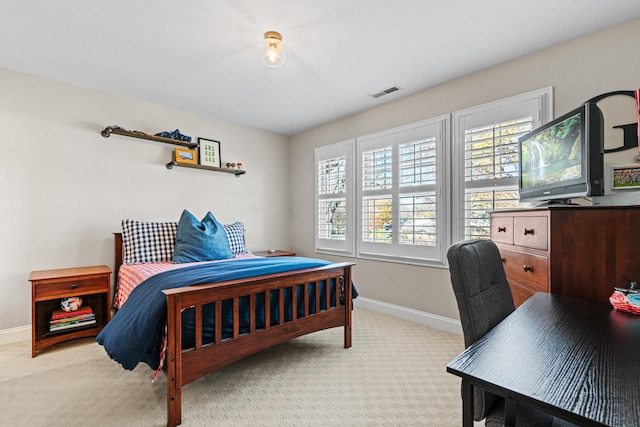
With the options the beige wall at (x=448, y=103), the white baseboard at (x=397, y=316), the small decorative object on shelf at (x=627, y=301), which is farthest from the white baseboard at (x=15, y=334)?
the small decorative object on shelf at (x=627, y=301)

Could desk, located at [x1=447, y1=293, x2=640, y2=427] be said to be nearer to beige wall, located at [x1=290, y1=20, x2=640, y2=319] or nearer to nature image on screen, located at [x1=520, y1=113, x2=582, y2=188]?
nature image on screen, located at [x1=520, y1=113, x2=582, y2=188]

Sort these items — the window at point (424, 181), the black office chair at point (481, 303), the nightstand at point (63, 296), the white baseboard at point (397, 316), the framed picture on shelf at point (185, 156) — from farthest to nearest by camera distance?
the framed picture on shelf at point (185, 156), the white baseboard at point (397, 316), the window at point (424, 181), the nightstand at point (63, 296), the black office chair at point (481, 303)

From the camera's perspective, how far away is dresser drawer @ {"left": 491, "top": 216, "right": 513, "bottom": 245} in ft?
6.45

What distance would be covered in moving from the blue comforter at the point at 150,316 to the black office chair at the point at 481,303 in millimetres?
1413

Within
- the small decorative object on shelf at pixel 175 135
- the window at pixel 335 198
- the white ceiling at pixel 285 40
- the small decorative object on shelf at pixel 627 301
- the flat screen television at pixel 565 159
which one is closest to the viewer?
the small decorative object on shelf at pixel 627 301

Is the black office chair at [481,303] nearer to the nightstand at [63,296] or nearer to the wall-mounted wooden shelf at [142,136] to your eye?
the nightstand at [63,296]

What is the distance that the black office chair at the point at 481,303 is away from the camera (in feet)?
2.90

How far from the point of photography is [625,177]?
5.30 feet

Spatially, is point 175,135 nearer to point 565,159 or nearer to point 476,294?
point 476,294

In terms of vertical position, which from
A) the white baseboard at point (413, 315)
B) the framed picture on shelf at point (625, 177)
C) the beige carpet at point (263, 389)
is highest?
the framed picture on shelf at point (625, 177)

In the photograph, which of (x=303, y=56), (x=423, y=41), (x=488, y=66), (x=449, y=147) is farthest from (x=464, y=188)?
(x=303, y=56)

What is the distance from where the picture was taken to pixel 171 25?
2.03 meters

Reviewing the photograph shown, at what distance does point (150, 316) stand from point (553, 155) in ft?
8.38

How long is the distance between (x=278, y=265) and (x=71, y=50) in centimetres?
235
